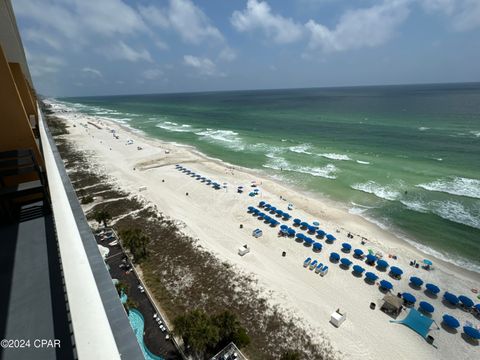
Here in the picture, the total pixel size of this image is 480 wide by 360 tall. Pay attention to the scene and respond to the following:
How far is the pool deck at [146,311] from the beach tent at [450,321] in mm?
19259

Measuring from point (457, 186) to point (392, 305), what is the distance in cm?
3208

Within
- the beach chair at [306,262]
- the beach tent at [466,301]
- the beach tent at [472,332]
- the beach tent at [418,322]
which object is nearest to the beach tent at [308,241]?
the beach chair at [306,262]

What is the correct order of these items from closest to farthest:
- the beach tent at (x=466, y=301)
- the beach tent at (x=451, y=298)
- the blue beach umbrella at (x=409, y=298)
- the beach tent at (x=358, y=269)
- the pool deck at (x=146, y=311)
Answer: the pool deck at (x=146, y=311) < the beach tent at (x=466, y=301) < the blue beach umbrella at (x=409, y=298) < the beach tent at (x=451, y=298) < the beach tent at (x=358, y=269)

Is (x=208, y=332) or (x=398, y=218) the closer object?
(x=208, y=332)

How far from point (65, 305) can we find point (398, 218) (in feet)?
119

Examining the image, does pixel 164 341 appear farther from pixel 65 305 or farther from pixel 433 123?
pixel 433 123

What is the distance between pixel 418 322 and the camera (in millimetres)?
17812

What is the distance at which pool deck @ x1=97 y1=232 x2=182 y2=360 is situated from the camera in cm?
1558

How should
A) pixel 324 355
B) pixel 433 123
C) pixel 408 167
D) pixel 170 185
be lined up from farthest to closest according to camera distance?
pixel 433 123 → pixel 408 167 → pixel 170 185 → pixel 324 355

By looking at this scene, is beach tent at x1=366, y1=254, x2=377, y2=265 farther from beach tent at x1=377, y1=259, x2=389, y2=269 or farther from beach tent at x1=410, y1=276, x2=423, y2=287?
beach tent at x1=410, y1=276, x2=423, y2=287

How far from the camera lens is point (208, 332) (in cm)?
1430

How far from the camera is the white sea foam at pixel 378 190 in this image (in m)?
36.9

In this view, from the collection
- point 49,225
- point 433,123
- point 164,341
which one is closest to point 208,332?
point 164,341

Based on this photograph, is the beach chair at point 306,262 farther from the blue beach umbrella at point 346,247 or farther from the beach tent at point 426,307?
the beach tent at point 426,307
